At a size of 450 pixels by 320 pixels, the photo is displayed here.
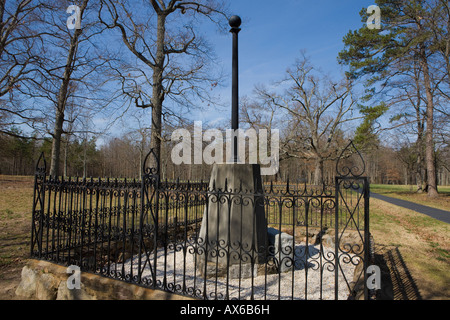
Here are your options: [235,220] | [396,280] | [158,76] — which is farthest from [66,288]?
[158,76]

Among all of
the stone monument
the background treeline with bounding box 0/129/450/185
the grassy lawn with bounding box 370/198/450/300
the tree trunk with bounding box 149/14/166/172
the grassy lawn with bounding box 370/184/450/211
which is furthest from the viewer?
the background treeline with bounding box 0/129/450/185

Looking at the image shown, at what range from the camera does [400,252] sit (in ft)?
20.0

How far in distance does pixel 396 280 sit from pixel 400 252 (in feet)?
6.96

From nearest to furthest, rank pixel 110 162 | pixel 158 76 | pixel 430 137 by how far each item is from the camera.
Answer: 1. pixel 158 76
2. pixel 430 137
3. pixel 110 162

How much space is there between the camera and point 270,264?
473cm

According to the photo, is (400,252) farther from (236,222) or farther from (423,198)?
(423,198)

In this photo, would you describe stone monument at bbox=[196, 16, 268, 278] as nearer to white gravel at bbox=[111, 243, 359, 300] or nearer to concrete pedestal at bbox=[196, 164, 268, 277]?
concrete pedestal at bbox=[196, 164, 268, 277]

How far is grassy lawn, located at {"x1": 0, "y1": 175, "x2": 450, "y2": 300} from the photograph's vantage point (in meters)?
4.16

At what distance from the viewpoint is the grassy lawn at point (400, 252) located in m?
4.16

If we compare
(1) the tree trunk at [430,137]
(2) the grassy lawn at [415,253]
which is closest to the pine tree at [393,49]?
(1) the tree trunk at [430,137]

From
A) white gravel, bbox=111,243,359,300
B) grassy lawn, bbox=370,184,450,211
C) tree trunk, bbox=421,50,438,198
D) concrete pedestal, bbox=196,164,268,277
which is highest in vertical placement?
tree trunk, bbox=421,50,438,198

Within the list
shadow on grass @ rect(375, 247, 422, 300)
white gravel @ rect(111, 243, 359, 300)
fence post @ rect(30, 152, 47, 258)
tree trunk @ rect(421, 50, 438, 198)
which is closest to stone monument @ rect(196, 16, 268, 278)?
white gravel @ rect(111, 243, 359, 300)
